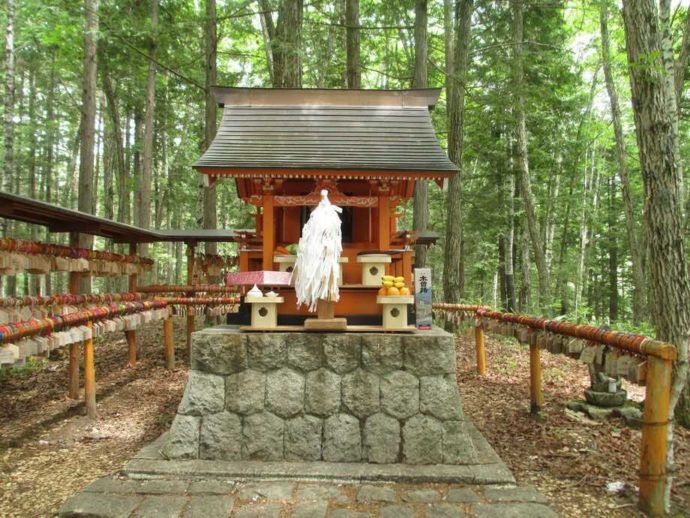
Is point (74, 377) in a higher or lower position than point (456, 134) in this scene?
lower

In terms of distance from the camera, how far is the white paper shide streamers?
432 centimetres

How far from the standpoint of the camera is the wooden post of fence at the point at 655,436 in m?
3.22

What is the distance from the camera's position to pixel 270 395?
14.6 feet

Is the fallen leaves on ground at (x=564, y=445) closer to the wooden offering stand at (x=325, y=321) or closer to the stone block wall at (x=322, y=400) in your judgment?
the stone block wall at (x=322, y=400)

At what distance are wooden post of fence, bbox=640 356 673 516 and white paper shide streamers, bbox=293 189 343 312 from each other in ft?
9.16

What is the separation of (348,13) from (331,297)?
27.2 ft

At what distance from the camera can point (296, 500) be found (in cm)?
365

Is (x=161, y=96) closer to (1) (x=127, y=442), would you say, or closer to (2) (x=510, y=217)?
(2) (x=510, y=217)

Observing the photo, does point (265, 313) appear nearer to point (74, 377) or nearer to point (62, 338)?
point (62, 338)

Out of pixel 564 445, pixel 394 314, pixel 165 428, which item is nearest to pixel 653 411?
pixel 564 445

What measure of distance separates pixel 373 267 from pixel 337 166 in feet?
4.02

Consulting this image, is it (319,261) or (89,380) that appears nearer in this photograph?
(319,261)

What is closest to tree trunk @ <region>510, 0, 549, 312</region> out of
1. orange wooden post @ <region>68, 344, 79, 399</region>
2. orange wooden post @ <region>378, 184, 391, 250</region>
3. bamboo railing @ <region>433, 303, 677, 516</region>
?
orange wooden post @ <region>378, 184, 391, 250</region>

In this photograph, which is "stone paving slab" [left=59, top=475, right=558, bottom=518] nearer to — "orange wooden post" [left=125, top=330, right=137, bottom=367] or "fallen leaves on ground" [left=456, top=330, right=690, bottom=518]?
"fallen leaves on ground" [left=456, top=330, right=690, bottom=518]
